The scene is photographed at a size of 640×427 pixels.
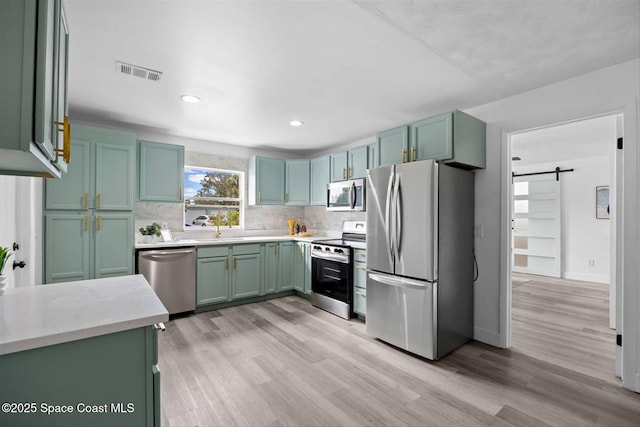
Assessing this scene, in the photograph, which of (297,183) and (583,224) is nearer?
(297,183)

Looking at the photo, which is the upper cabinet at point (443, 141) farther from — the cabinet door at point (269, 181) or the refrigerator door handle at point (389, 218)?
the cabinet door at point (269, 181)

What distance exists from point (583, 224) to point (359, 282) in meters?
5.42

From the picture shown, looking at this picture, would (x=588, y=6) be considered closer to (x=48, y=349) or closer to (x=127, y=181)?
(x=48, y=349)

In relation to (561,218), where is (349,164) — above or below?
above

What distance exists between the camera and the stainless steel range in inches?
147

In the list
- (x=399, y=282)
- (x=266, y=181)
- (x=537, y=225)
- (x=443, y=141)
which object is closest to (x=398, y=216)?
(x=399, y=282)

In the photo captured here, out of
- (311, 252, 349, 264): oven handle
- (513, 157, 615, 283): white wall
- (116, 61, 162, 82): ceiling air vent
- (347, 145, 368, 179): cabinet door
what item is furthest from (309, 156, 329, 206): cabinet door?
(513, 157, 615, 283): white wall

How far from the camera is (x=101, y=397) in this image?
1153 millimetres

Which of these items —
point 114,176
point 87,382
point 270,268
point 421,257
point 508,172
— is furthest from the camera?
point 270,268

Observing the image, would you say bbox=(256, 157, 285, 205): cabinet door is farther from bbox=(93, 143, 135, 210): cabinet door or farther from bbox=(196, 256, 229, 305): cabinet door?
bbox=(93, 143, 135, 210): cabinet door

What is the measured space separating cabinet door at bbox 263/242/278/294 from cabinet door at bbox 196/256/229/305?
0.57 metres

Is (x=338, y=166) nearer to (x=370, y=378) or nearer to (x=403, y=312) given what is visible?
(x=403, y=312)

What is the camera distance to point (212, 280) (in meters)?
3.99

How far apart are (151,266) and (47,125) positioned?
9.45 ft
